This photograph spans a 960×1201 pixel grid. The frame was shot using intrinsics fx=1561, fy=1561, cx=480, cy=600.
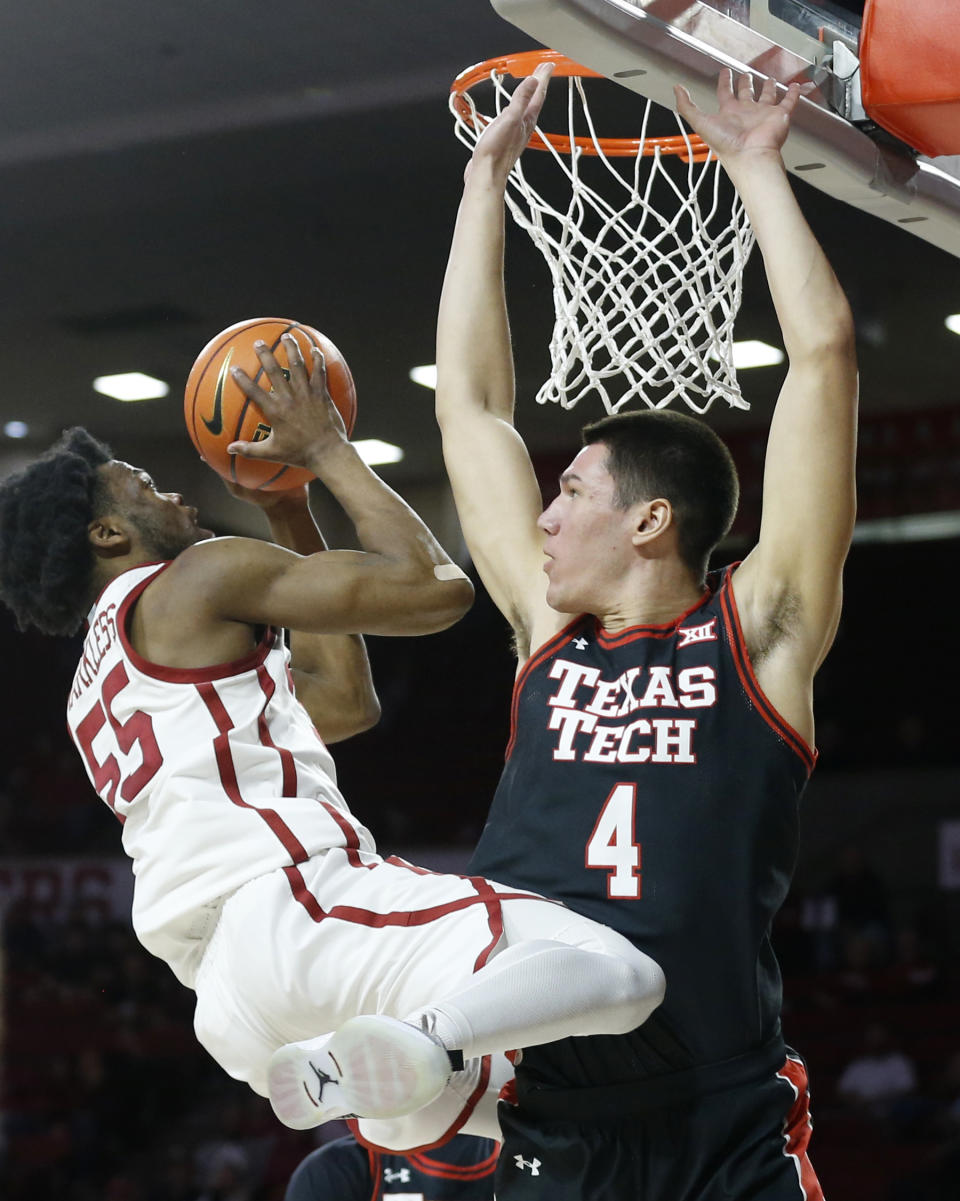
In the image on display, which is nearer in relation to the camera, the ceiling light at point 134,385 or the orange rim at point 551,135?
the orange rim at point 551,135

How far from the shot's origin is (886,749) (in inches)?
316

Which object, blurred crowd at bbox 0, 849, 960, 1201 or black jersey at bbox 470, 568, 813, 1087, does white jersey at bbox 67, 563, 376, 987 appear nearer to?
black jersey at bbox 470, 568, 813, 1087

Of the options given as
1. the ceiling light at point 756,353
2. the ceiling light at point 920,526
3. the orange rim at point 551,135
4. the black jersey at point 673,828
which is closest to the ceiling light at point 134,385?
the ceiling light at point 756,353

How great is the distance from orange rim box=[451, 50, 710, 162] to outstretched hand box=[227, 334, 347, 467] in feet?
2.26

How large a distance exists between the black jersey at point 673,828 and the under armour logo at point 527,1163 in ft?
0.40

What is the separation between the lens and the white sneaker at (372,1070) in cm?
191

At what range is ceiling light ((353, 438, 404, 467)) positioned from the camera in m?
8.21

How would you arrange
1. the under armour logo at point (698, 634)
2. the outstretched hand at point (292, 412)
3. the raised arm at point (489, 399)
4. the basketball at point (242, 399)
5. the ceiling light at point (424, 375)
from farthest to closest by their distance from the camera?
the ceiling light at point (424, 375) → the basketball at point (242, 399) → the outstretched hand at point (292, 412) → the raised arm at point (489, 399) → the under armour logo at point (698, 634)

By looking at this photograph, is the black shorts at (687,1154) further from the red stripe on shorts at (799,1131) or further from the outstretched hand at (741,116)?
the outstretched hand at (741,116)

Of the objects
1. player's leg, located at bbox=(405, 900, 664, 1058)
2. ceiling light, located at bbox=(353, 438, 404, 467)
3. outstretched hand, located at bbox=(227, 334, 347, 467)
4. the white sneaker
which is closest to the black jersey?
player's leg, located at bbox=(405, 900, 664, 1058)

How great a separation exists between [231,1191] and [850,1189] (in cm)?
284

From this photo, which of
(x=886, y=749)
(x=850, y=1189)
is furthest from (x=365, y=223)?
(x=850, y=1189)

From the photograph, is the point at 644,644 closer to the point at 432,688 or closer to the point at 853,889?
the point at 853,889

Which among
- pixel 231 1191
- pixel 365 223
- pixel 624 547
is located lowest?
pixel 231 1191
